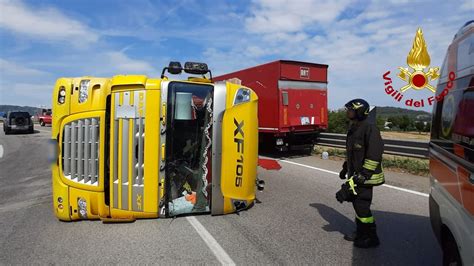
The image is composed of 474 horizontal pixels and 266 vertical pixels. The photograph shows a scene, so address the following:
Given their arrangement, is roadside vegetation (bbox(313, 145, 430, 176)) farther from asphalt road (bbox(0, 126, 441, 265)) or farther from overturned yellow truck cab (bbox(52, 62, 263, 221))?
overturned yellow truck cab (bbox(52, 62, 263, 221))

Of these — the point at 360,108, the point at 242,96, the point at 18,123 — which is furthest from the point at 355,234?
the point at 18,123

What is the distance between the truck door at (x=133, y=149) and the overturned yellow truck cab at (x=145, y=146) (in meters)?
0.01

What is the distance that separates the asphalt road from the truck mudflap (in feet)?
1.09

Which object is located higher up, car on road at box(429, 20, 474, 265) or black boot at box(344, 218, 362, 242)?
car on road at box(429, 20, 474, 265)

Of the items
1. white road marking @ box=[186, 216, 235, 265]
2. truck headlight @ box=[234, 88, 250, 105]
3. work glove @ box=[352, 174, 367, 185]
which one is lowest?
white road marking @ box=[186, 216, 235, 265]

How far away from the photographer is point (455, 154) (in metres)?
2.86

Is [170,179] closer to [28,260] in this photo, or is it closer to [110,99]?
[110,99]

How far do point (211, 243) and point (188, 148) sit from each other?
144 cm

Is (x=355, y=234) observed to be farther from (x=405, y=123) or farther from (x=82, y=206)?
(x=405, y=123)

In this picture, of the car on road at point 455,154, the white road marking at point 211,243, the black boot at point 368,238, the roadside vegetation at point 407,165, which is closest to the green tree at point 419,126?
the roadside vegetation at point 407,165

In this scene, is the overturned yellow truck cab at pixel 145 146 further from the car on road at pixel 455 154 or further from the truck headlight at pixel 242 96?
the car on road at pixel 455 154

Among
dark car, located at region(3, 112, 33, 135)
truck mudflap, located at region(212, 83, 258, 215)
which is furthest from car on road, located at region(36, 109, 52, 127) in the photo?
truck mudflap, located at region(212, 83, 258, 215)

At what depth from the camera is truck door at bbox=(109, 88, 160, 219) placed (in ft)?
16.7

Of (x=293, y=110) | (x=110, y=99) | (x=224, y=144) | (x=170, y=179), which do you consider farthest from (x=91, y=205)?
(x=293, y=110)
